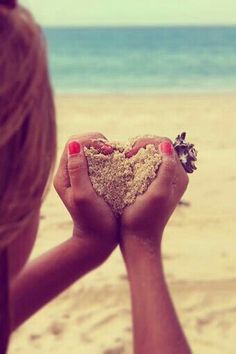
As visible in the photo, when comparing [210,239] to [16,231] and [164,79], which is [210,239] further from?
[164,79]

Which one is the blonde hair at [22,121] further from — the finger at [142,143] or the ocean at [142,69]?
the ocean at [142,69]

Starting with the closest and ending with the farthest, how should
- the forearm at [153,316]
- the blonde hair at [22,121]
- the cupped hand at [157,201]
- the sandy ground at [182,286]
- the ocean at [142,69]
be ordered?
the blonde hair at [22,121], the forearm at [153,316], the cupped hand at [157,201], the sandy ground at [182,286], the ocean at [142,69]

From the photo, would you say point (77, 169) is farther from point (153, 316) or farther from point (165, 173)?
point (153, 316)

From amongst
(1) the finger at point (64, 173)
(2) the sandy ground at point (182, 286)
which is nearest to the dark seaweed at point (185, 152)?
(1) the finger at point (64, 173)

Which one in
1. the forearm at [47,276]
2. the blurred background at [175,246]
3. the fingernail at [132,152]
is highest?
the fingernail at [132,152]

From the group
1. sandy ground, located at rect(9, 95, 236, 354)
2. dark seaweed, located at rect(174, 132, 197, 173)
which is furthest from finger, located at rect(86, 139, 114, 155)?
sandy ground, located at rect(9, 95, 236, 354)

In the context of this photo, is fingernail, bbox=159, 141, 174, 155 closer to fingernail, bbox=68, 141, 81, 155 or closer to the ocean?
fingernail, bbox=68, 141, 81, 155

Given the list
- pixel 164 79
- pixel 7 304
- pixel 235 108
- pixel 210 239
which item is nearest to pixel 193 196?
pixel 210 239
